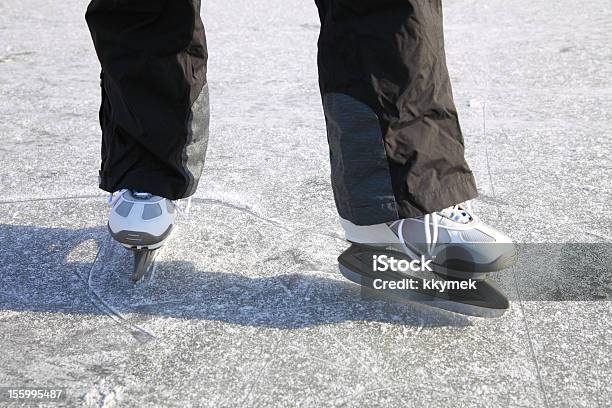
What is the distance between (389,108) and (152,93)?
59 centimetres

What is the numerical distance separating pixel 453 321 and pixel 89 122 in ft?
6.27

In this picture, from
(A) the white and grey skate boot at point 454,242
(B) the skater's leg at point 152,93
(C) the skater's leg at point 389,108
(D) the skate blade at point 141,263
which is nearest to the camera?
(C) the skater's leg at point 389,108

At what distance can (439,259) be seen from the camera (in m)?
1.73

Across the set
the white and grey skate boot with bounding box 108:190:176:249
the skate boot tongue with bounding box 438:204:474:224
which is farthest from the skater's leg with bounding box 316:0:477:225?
the white and grey skate boot with bounding box 108:190:176:249

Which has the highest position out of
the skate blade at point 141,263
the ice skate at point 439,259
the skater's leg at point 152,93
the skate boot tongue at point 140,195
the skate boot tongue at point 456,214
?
the skater's leg at point 152,93

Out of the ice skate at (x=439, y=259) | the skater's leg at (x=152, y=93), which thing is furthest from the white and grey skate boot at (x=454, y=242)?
the skater's leg at (x=152, y=93)

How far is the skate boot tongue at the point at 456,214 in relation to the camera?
1.73m

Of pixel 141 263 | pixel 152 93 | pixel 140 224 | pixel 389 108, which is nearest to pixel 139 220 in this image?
pixel 140 224

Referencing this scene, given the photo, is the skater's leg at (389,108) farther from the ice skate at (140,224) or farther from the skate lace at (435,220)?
the ice skate at (140,224)

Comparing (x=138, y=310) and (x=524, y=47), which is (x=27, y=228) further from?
(x=524, y=47)

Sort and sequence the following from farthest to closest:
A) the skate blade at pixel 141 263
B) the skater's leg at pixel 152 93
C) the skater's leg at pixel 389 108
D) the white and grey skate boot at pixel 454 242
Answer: the skate blade at pixel 141 263, the skater's leg at pixel 152 93, the white and grey skate boot at pixel 454 242, the skater's leg at pixel 389 108

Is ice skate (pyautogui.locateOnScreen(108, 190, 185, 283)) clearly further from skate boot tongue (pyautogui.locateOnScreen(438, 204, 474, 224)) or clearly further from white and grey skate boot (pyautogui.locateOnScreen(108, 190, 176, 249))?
skate boot tongue (pyautogui.locateOnScreen(438, 204, 474, 224))

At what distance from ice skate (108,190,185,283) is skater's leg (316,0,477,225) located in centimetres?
49

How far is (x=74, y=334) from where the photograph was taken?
1.70 metres
